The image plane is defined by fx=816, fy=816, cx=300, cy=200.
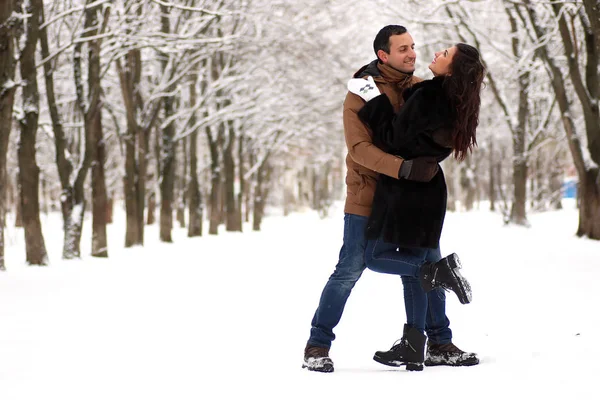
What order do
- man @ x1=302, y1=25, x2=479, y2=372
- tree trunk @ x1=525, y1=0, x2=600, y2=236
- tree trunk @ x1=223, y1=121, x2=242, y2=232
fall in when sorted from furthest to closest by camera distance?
tree trunk @ x1=223, y1=121, x2=242, y2=232 < tree trunk @ x1=525, y1=0, x2=600, y2=236 < man @ x1=302, y1=25, x2=479, y2=372

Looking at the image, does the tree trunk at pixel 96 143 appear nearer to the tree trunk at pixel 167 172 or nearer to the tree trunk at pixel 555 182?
the tree trunk at pixel 167 172

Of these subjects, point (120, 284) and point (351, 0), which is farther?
point (351, 0)

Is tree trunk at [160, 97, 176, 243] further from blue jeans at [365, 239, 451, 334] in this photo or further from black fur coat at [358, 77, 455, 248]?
black fur coat at [358, 77, 455, 248]

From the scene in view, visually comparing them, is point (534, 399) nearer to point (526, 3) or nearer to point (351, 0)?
point (526, 3)

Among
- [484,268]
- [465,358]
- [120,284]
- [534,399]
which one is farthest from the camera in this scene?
[484,268]

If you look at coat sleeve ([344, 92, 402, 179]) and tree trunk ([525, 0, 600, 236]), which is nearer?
coat sleeve ([344, 92, 402, 179])

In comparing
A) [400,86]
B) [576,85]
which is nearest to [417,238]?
[400,86]

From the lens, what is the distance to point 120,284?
411 inches

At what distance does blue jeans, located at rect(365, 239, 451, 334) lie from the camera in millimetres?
4570

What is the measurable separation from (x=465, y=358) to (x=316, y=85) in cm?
2855

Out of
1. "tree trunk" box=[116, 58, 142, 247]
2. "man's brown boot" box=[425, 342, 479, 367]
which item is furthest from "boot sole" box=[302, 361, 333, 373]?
"tree trunk" box=[116, 58, 142, 247]

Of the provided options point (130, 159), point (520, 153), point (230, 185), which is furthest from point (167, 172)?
point (520, 153)

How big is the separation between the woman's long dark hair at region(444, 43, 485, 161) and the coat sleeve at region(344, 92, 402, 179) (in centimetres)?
41

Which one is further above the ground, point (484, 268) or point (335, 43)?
point (335, 43)
